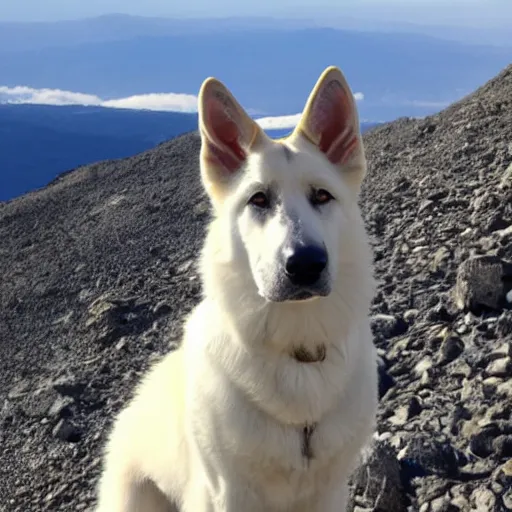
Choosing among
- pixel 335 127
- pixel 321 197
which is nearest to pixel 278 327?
pixel 321 197

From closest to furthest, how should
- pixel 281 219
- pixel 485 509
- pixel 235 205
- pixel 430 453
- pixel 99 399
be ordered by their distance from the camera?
pixel 281 219, pixel 235 205, pixel 485 509, pixel 430 453, pixel 99 399

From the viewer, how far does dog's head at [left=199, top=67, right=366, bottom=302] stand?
118 inches

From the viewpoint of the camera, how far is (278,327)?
129 inches

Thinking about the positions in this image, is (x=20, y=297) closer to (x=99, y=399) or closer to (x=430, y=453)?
(x=99, y=399)

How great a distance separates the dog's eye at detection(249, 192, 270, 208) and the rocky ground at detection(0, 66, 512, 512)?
5.47 ft

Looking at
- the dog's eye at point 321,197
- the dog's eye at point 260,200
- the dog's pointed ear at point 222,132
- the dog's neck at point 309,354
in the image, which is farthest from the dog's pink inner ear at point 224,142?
the dog's neck at point 309,354

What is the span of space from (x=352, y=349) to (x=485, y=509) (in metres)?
1.13

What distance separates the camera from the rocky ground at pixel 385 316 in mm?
Answer: 4180

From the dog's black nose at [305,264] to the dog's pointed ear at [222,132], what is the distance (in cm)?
72

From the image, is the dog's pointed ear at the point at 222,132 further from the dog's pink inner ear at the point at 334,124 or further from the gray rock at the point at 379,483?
the gray rock at the point at 379,483

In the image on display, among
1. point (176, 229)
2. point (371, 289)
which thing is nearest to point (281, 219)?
point (371, 289)

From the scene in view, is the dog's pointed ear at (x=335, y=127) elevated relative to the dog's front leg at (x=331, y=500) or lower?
elevated

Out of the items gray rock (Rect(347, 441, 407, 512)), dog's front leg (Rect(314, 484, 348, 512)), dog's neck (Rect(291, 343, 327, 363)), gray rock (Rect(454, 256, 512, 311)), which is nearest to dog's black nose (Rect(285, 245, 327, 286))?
dog's neck (Rect(291, 343, 327, 363))

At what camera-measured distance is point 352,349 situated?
3.42 meters
